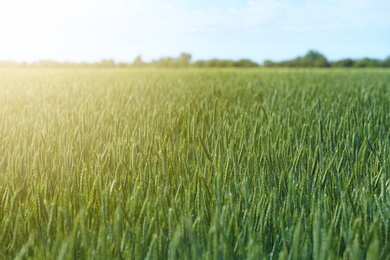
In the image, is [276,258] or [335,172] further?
[335,172]

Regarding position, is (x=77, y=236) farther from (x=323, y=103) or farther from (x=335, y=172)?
(x=323, y=103)

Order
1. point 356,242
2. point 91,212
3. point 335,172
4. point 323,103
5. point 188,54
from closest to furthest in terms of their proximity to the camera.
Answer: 1. point 356,242
2. point 91,212
3. point 335,172
4. point 323,103
5. point 188,54

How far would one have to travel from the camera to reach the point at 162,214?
94 cm

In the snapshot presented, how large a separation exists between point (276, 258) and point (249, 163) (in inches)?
17.5

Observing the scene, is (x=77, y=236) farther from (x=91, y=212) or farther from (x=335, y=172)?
(x=335, y=172)

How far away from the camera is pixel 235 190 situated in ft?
3.66

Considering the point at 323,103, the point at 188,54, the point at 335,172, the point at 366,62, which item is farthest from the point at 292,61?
the point at 335,172

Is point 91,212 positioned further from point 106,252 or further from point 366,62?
point 366,62

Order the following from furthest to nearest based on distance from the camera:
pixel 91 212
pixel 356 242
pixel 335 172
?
pixel 335 172
pixel 91 212
pixel 356 242

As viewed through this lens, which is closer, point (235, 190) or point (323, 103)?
point (235, 190)

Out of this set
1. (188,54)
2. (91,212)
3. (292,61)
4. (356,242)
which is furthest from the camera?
(188,54)

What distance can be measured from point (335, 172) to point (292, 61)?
19896 millimetres

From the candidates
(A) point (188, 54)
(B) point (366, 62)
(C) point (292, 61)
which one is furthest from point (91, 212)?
(A) point (188, 54)

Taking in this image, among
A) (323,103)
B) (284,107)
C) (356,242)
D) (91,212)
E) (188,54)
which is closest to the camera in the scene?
(356,242)
